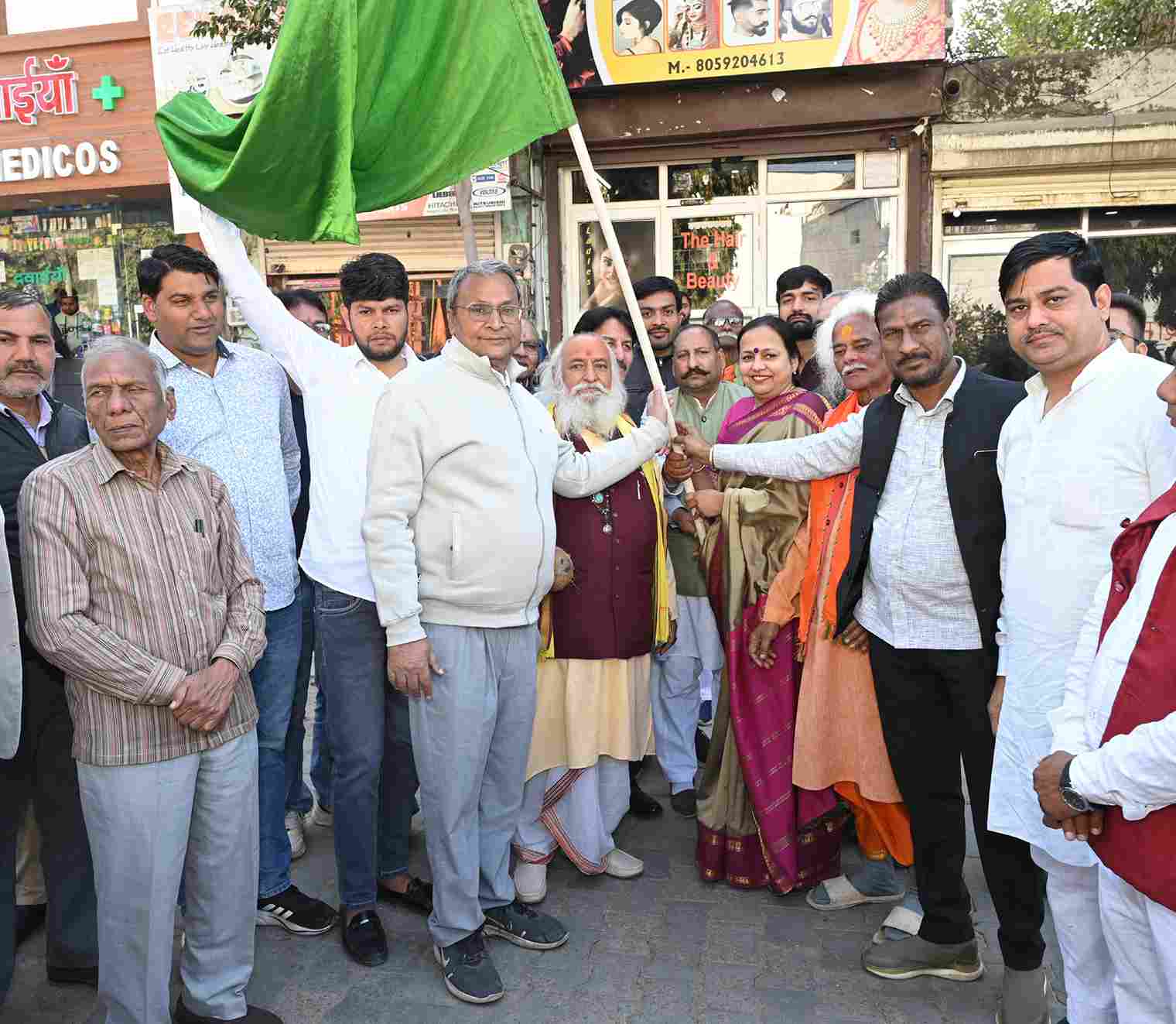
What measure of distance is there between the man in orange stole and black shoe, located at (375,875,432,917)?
1.48 meters

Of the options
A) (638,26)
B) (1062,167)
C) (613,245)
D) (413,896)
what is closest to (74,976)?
(413,896)

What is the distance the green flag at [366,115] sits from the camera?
3154mm

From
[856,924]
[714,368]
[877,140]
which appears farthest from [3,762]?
[877,140]

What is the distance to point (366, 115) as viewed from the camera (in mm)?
3428

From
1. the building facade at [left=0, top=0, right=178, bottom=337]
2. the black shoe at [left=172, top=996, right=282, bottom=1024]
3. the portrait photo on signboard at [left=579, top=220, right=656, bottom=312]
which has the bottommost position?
the black shoe at [left=172, top=996, right=282, bottom=1024]

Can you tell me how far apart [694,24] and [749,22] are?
0.56 m

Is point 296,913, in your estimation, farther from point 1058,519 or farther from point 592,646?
point 1058,519

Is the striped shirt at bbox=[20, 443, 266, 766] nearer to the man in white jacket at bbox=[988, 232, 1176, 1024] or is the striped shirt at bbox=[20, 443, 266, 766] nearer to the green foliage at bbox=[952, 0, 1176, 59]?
the man in white jacket at bbox=[988, 232, 1176, 1024]

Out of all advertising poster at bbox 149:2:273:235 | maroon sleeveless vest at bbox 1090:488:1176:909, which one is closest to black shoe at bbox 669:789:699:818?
maroon sleeveless vest at bbox 1090:488:1176:909

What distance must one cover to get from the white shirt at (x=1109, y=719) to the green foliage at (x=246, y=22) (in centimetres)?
1015

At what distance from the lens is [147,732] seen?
2.61m

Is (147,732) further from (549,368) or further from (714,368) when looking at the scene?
(714,368)

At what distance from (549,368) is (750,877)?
7.30ft

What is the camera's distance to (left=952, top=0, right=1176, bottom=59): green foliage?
377 inches
